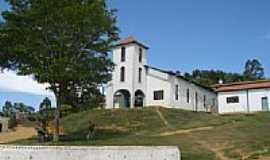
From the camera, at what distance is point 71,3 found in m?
32.4

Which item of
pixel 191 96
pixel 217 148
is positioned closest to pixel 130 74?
pixel 191 96

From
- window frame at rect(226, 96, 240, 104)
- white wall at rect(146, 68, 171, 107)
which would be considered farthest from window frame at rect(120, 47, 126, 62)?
window frame at rect(226, 96, 240, 104)

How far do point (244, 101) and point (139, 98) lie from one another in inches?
589

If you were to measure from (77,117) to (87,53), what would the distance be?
56.5 feet

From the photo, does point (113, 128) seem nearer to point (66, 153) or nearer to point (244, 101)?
point (66, 153)

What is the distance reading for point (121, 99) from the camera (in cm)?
5634

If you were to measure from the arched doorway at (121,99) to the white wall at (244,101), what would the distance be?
555 inches

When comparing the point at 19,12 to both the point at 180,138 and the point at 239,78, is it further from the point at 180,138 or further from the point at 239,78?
the point at 239,78

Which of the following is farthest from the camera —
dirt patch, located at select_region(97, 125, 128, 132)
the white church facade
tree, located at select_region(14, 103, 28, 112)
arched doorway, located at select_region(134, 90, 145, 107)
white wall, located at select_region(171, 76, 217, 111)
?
tree, located at select_region(14, 103, 28, 112)

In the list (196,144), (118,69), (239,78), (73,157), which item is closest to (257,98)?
(118,69)

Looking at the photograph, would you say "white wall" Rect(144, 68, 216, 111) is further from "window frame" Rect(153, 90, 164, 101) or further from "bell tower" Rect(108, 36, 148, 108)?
"bell tower" Rect(108, 36, 148, 108)

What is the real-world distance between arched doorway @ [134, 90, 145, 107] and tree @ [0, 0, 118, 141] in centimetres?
2183

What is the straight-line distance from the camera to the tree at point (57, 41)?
31453mm

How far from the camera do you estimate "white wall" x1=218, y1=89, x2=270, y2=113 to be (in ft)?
181
